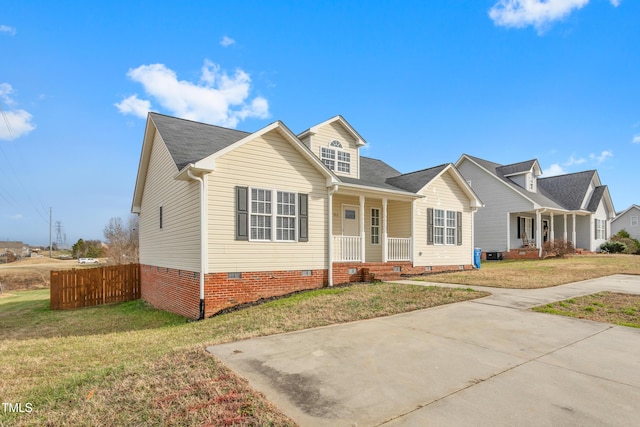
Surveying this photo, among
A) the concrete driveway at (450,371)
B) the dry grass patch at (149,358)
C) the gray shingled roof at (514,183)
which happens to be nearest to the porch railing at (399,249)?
the dry grass patch at (149,358)

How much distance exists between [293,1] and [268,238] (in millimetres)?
8777

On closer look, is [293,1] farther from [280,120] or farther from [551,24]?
[551,24]

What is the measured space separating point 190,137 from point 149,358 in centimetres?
889

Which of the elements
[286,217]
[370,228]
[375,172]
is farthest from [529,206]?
[286,217]

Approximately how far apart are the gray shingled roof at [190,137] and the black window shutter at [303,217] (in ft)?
10.4

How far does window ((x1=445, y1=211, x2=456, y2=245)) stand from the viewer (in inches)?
671

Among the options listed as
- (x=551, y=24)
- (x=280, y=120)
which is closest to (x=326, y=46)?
(x=280, y=120)

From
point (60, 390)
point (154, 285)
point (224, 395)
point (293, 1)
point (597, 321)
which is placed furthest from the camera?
point (154, 285)

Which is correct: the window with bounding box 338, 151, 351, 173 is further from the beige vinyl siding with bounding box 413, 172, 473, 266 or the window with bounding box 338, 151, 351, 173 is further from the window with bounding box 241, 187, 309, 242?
the window with bounding box 241, 187, 309, 242

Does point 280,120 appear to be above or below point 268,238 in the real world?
above

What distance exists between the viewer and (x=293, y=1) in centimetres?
1292

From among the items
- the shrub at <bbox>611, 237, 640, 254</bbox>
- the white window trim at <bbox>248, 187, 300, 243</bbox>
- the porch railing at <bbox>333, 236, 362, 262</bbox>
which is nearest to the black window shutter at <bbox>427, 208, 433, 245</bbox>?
the porch railing at <bbox>333, 236, 362, 262</bbox>

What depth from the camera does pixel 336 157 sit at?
49.8 ft

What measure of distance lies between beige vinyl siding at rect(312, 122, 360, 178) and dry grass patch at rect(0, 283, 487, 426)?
6.21 metres
